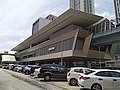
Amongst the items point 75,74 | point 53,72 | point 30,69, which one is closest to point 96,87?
point 75,74

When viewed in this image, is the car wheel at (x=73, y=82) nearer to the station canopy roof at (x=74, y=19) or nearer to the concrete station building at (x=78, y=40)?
the concrete station building at (x=78, y=40)

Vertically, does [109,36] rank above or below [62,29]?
below

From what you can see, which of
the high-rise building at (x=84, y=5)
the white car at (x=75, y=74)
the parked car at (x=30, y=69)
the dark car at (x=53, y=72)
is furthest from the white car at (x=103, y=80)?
the high-rise building at (x=84, y=5)

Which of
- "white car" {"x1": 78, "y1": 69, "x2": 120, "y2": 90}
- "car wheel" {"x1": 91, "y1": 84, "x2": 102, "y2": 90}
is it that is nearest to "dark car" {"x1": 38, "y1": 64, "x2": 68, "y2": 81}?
"white car" {"x1": 78, "y1": 69, "x2": 120, "y2": 90}

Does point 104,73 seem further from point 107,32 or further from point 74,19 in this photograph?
point 74,19

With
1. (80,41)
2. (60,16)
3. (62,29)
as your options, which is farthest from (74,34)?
(62,29)

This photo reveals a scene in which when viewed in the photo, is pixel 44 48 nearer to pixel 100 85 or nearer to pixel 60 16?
pixel 60 16

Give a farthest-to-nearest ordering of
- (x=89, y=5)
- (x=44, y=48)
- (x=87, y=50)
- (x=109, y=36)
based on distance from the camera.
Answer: (x=89, y=5) < (x=44, y=48) < (x=87, y=50) < (x=109, y=36)

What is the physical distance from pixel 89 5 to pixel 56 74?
83.2 meters

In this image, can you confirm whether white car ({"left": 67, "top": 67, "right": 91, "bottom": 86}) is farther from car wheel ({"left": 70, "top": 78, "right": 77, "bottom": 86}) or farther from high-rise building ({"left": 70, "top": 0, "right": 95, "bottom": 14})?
high-rise building ({"left": 70, "top": 0, "right": 95, "bottom": 14})

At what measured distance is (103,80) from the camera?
12.8m

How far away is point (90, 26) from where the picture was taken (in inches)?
2064

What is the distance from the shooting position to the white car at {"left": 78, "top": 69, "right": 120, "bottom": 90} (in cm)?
1266

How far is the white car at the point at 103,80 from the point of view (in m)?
12.7
